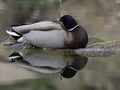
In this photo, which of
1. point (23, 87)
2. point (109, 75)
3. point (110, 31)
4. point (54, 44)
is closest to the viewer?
point (23, 87)

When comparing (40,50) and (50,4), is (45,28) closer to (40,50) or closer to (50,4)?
(40,50)

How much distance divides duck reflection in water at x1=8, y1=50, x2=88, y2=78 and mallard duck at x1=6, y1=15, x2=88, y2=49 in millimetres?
163

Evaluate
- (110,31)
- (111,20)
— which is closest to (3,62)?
(110,31)

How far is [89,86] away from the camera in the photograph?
7566 mm

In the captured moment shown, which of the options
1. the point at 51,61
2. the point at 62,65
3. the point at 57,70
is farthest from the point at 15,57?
the point at 57,70

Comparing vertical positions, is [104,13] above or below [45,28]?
below

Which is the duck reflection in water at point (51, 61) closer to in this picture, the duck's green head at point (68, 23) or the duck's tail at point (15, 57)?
the duck's tail at point (15, 57)

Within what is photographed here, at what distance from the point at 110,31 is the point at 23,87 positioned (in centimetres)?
489

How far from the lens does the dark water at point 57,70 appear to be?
7.61 metres

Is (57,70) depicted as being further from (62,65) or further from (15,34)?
(15,34)

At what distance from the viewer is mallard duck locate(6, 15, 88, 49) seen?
966 centimetres

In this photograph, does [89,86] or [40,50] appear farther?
[40,50]

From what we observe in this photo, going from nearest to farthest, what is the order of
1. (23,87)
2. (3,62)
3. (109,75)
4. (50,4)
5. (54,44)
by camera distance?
(23,87)
(109,75)
(3,62)
(54,44)
(50,4)

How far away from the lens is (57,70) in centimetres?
854
